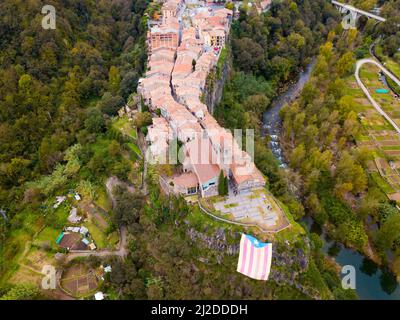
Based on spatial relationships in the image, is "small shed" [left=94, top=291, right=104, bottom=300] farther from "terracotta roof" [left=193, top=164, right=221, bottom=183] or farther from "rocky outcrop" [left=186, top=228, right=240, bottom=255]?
"terracotta roof" [left=193, top=164, right=221, bottom=183]

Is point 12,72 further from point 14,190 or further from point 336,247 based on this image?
point 336,247

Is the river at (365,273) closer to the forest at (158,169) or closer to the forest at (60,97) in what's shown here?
the forest at (158,169)

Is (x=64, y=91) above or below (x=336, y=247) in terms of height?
above

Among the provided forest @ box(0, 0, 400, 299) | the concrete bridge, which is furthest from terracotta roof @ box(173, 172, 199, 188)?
the concrete bridge

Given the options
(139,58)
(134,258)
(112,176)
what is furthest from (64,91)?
(134,258)

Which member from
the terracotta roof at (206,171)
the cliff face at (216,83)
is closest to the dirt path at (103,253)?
the terracotta roof at (206,171)

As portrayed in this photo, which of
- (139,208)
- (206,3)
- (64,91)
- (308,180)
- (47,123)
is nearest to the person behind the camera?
(139,208)

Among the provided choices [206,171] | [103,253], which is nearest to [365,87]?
[206,171]
